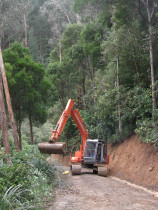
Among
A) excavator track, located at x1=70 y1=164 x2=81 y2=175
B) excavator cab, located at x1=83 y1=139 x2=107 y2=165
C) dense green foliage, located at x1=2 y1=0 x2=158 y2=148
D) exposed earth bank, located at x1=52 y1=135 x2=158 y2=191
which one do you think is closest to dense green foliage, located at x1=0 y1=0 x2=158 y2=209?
dense green foliage, located at x1=2 y1=0 x2=158 y2=148

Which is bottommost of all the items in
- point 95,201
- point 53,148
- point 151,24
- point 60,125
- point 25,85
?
point 95,201

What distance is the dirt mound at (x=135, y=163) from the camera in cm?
1388

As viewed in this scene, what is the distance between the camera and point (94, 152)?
1659 centimetres

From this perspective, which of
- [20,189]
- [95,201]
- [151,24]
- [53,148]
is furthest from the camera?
[151,24]

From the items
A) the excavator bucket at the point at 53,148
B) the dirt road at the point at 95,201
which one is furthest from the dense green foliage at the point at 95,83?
the excavator bucket at the point at 53,148

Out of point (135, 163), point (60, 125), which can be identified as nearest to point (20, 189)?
point (60, 125)

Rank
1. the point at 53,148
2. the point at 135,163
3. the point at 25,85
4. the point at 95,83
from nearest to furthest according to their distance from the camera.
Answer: the point at 53,148, the point at 135,163, the point at 25,85, the point at 95,83

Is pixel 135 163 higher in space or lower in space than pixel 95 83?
lower

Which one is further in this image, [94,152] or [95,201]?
[94,152]

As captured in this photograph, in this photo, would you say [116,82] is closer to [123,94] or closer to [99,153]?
[123,94]

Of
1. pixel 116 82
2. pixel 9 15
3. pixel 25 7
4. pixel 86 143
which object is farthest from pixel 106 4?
pixel 25 7

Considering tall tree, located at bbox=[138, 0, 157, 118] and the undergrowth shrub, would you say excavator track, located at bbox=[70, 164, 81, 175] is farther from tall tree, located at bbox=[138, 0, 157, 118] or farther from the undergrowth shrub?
the undergrowth shrub

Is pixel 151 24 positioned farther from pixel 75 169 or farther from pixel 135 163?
pixel 75 169

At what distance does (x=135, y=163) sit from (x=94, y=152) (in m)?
2.28
